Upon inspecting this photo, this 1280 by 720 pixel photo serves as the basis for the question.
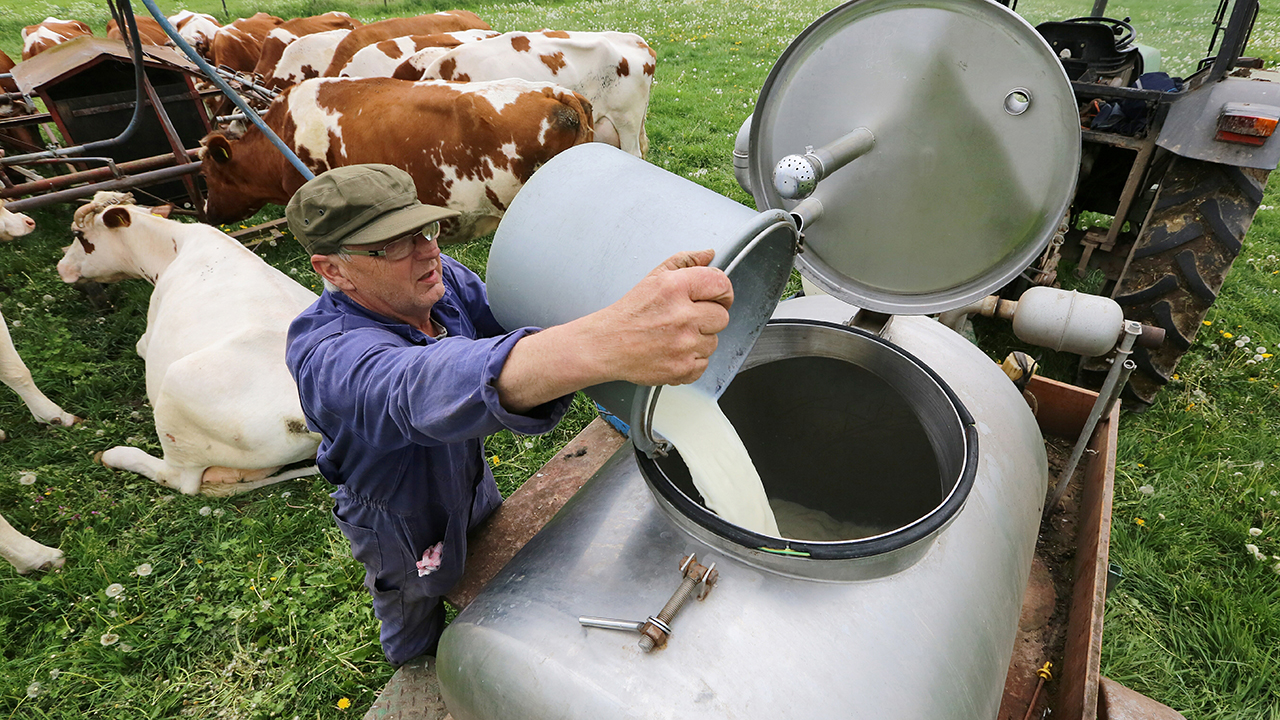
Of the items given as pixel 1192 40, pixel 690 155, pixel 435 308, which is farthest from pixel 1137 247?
pixel 690 155

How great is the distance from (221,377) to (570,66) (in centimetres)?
405

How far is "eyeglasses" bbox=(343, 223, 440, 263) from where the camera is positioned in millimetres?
1338

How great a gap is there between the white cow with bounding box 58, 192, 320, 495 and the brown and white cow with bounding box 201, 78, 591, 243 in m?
1.48

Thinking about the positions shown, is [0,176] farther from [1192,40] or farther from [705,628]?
[1192,40]

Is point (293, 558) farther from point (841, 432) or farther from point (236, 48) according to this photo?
point (236, 48)

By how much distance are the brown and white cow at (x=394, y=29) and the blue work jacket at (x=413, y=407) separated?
268 inches

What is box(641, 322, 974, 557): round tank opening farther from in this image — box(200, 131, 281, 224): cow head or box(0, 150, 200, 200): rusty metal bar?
box(200, 131, 281, 224): cow head

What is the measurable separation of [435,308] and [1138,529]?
→ 2765mm

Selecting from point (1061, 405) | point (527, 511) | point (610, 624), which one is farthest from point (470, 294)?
point (1061, 405)

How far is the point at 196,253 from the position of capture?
3.46 m

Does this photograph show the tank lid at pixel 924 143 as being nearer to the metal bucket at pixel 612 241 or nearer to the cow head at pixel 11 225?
the metal bucket at pixel 612 241

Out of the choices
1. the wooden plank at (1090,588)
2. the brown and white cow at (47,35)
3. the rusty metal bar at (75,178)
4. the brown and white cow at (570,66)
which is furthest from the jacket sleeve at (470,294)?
the brown and white cow at (47,35)

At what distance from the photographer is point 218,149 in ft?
16.2

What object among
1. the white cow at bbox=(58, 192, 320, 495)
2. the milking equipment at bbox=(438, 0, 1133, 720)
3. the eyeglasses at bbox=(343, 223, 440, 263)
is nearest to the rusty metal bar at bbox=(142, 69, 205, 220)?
the white cow at bbox=(58, 192, 320, 495)
